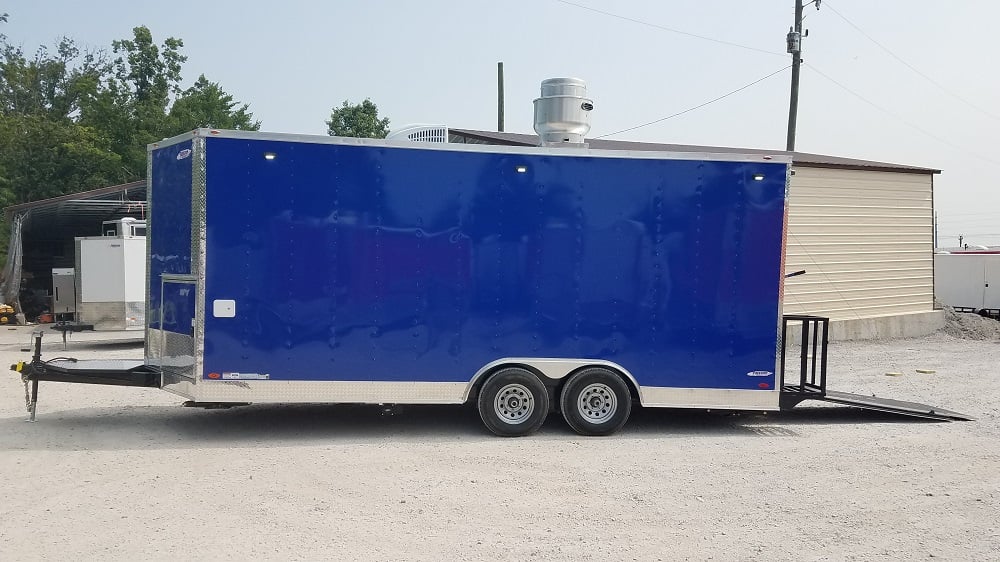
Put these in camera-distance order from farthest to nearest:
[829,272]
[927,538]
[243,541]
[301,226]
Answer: [829,272] < [301,226] < [927,538] < [243,541]

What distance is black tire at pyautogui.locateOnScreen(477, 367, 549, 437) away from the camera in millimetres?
8258

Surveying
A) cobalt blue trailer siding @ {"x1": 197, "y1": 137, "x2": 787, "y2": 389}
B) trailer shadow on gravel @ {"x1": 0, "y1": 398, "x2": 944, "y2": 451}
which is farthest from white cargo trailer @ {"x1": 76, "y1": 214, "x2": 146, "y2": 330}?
cobalt blue trailer siding @ {"x1": 197, "y1": 137, "x2": 787, "y2": 389}

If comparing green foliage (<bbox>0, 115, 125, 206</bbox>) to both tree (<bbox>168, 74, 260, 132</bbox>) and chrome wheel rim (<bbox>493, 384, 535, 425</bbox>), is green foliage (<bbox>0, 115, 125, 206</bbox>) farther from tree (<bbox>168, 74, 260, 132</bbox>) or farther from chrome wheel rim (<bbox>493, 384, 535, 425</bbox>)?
chrome wheel rim (<bbox>493, 384, 535, 425</bbox>)

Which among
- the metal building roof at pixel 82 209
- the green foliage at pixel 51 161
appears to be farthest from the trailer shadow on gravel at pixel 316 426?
the green foliage at pixel 51 161

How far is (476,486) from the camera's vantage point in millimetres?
6523

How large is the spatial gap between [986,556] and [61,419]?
8.84m

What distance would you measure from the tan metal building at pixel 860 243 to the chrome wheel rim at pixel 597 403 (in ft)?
33.4

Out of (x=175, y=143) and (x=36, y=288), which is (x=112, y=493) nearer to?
(x=175, y=143)

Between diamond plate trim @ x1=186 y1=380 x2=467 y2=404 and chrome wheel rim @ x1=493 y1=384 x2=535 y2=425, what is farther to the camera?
chrome wheel rim @ x1=493 y1=384 x2=535 y2=425

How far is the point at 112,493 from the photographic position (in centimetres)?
611

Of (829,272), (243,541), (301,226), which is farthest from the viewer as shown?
(829,272)

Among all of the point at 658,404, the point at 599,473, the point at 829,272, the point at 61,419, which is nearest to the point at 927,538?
the point at 599,473

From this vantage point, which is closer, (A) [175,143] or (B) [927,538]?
(B) [927,538]

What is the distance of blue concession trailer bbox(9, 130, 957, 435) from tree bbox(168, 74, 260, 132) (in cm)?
3336
